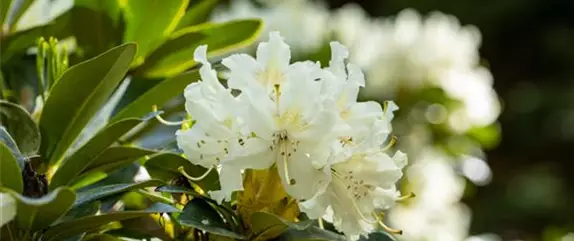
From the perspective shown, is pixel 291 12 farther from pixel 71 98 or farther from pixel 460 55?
pixel 71 98

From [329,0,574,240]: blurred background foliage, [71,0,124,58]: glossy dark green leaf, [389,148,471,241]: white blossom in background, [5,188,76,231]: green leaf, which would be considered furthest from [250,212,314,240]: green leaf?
[329,0,574,240]: blurred background foliage

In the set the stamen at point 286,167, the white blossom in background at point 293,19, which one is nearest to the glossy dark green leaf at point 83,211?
the stamen at point 286,167

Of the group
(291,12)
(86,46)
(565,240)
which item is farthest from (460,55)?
(86,46)

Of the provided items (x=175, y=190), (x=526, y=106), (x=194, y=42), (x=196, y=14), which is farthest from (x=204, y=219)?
(x=526, y=106)

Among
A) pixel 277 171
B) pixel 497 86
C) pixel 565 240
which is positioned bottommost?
pixel 497 86

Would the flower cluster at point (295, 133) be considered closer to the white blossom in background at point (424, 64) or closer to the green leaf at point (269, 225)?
the green leaf at point (269, 225)
